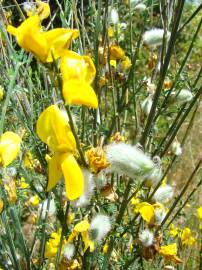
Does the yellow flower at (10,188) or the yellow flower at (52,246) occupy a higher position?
the yellow flower at (52,246)

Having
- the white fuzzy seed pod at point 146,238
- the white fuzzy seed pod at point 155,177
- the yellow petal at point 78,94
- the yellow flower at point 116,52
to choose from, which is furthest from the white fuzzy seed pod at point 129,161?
the yellow flower at point 116,52

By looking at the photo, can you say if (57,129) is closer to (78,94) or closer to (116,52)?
(78,94)

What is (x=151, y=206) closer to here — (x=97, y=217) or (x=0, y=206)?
(x=97, y=217)

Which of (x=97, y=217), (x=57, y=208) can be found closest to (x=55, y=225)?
(x=57, y=208)

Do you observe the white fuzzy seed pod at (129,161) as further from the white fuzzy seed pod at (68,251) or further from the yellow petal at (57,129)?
the white fuzzy seed pod at (68,251)

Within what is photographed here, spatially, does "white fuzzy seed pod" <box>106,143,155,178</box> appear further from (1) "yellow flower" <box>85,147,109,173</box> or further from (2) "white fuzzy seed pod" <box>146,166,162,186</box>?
(2) "white fuzzy seed pod" <box>146,166,162,186</box>
